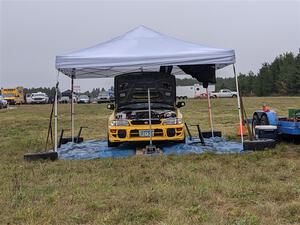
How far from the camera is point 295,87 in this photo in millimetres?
82062

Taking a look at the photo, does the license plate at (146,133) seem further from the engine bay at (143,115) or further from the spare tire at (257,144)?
the spare tire at (257,144)

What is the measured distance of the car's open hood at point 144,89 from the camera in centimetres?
1215

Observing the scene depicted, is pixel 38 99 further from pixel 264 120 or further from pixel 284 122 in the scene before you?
pixel 284 122

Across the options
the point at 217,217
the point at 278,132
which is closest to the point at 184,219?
the point at 217,217

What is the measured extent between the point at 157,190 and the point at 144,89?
6017mm

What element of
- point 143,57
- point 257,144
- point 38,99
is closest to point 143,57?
point 143,57

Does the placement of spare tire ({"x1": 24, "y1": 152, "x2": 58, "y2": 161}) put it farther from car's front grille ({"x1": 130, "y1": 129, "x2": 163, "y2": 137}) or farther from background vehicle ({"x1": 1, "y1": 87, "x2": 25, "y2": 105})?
background vehicle ({"x1": 1, "y1": 87, "x2": 25, "y2": 105})

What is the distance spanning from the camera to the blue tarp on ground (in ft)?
34.0

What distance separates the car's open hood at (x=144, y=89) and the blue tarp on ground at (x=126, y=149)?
1193 millimetres

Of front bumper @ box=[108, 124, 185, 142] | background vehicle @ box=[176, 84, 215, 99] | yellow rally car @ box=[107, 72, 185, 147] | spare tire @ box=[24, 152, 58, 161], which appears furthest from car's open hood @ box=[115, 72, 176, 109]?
background vehicle @ box=[176, 84, 215, 99]

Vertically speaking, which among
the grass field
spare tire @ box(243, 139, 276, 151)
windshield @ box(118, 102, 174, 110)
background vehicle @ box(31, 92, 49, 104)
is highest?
background vehicle @ box(31, 92, 49, 104)

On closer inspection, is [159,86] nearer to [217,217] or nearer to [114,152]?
[114,152]

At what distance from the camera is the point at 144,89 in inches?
481

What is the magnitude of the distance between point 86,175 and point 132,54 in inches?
135
